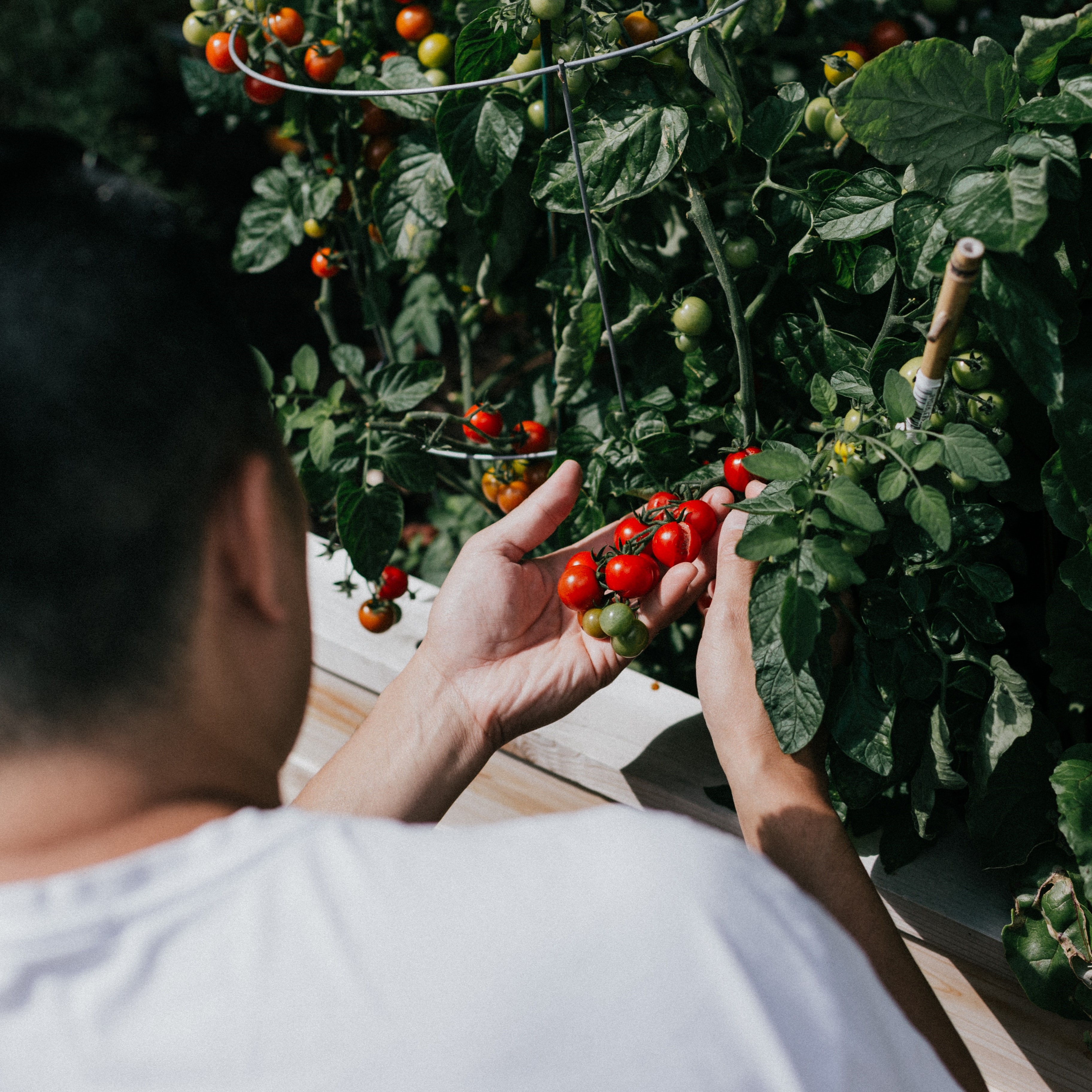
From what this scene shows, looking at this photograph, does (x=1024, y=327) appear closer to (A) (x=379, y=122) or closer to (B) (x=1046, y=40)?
(B) (x=1046, y=40)

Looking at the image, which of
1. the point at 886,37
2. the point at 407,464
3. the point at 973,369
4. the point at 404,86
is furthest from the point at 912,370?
the point at 404,86

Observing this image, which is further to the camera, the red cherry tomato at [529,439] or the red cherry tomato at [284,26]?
the red cherry tomato at [529,439]

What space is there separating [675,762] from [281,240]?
951mm

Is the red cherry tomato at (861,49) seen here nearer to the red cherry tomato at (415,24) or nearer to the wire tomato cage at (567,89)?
the wire tomato cage at (567,89)

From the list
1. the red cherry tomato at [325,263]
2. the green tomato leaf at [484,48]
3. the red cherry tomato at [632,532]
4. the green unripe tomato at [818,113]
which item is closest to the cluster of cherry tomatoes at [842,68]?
the green unripe tomato at [818,113]

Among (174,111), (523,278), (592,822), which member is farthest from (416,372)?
(174,111)

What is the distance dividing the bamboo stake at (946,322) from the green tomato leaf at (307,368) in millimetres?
745

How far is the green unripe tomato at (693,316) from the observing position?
1003 millimetres

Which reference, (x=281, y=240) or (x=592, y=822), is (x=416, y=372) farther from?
(x=592, y=822)

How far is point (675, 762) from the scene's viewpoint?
1156 millimetres

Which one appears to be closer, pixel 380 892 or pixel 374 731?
pixel 380 892

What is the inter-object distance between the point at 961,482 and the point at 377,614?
0.77 metres

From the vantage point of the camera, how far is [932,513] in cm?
73

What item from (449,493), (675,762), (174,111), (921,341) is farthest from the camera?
(174,111)
